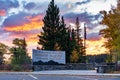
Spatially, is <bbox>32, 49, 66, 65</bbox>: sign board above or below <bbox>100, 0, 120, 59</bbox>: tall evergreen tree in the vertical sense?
below

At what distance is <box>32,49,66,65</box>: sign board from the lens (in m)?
56.4

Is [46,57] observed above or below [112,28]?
below

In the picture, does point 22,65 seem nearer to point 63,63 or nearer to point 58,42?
point 63,63

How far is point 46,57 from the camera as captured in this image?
57.9 m

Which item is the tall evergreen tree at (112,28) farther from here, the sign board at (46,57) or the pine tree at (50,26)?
the pine tree at (50,26)

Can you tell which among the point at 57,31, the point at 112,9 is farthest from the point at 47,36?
the point at 112,9

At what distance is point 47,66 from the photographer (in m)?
59.1

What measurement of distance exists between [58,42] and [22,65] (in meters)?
20.9

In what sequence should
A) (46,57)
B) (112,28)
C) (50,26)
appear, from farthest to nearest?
(50,26) → (46,57) → (112,28)

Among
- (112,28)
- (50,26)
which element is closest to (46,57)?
(112,28)

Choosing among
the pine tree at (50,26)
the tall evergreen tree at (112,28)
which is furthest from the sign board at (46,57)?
the pine tree at (50,26)

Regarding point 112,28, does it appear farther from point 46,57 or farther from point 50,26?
point 50,26

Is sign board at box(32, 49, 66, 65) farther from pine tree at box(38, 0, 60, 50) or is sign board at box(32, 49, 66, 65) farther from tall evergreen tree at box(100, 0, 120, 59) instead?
pine tree at box(38, 0, 60, 50)

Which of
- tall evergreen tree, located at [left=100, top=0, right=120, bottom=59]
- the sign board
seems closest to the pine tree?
the sign board
